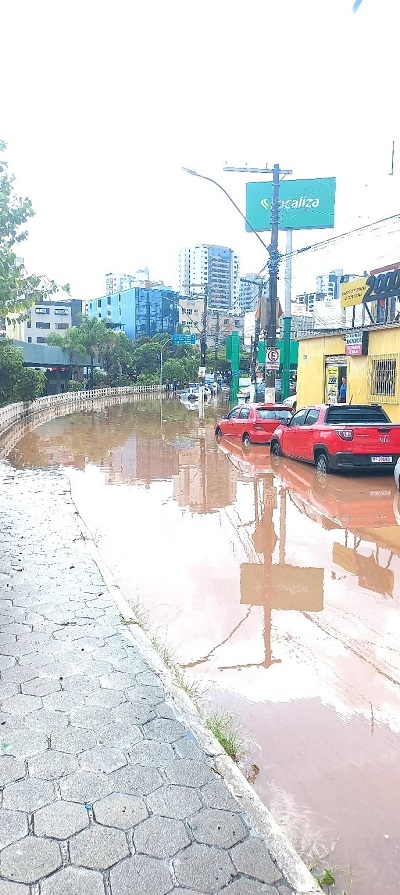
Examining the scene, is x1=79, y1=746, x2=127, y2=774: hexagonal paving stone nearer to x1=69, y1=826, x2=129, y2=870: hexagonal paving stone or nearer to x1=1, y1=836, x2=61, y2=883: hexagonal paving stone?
x1=69, y1=826, x2=129, y2=870: hexagonal paving stone

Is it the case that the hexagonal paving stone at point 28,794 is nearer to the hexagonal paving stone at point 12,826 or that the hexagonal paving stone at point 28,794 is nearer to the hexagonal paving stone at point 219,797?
the hexagonal paving stone at point 12,826

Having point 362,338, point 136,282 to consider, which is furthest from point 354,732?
point 136,282

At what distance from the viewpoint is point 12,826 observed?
285cm

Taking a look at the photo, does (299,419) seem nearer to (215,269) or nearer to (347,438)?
(347,438)

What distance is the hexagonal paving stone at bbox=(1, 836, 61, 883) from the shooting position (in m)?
2.59

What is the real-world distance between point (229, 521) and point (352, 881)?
21.8 feet

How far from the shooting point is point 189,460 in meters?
16.4

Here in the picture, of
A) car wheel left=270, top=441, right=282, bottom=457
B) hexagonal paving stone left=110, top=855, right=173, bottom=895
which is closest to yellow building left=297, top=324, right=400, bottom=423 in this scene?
car wheel left=270, top=441, right=282, bottom=457

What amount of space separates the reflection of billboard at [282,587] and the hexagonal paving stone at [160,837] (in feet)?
10.0

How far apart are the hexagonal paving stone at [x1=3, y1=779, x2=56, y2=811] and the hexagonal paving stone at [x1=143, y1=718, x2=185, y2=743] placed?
646 mm

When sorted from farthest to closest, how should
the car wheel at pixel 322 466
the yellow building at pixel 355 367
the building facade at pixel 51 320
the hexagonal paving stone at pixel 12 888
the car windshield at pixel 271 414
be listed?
1. the building facade at pixel 51 320
2. the car windshield at pixel 271 414
3. the yellow building at pixel 355 367
4. the car wheel at pixel 322 466
5. the hexagonal paving stone at pixel 12 888

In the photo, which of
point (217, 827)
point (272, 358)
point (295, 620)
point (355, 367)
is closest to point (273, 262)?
point (272, 358)

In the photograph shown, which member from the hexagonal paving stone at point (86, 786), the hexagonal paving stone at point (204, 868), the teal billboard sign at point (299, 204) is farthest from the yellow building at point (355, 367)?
the teal billboard sign at point (299, 204)

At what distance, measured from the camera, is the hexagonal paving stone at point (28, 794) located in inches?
118
